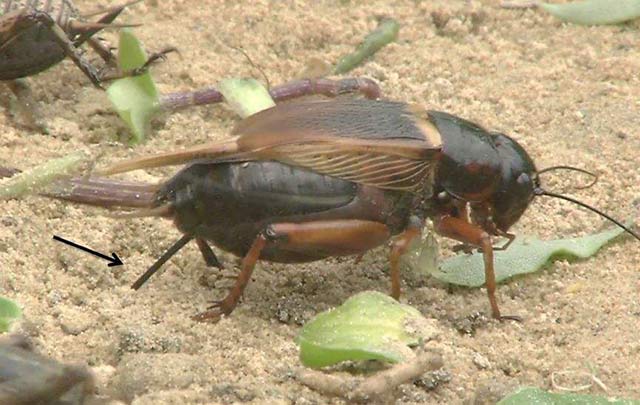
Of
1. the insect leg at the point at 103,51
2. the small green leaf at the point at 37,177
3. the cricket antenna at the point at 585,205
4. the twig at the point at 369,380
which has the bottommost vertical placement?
the cricket antenna at the point at 585,205

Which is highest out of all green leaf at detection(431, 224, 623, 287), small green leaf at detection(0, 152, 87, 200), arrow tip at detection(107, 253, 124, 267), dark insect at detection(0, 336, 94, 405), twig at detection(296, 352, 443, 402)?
dark insect at detection(0, 336, 94, 405)

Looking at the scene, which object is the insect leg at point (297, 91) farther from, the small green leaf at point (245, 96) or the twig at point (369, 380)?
the twig at point (369, 380)

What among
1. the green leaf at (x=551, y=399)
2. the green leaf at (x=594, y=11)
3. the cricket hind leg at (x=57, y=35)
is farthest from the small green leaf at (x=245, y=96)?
the green leaf at (x=551, y=399)

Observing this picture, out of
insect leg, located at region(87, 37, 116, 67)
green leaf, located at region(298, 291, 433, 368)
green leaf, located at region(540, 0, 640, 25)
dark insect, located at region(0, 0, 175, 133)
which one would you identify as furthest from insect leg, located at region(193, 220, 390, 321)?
green leaf, located at region(540, 0, 640, 25)

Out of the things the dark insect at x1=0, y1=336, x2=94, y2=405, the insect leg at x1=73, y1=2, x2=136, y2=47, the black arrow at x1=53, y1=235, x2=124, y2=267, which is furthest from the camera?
the insect leg at x1=73, y1=2, x2=136, y2=47

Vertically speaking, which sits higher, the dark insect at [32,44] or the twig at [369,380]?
the dark insect at [32,44]

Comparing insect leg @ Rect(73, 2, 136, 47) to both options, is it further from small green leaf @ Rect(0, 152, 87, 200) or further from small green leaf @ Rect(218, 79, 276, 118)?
small green leaf @ Rect(0, 152, 87, 200)

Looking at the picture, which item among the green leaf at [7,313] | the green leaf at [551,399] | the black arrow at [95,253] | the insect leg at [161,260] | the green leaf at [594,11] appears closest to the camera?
the green leaf at [551,399]
